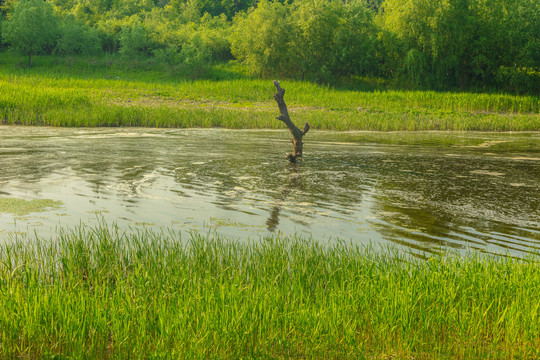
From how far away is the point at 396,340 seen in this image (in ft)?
15.8

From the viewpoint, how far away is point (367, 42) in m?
49.7

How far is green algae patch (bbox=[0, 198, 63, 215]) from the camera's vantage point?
960 centimetres

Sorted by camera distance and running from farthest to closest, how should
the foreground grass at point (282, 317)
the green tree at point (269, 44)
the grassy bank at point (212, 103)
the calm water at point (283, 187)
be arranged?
the green tree at point (269, 44)
the grassy bank at point (212, 103)
the calm water at point (283, 187)
the foreground grass at point (282, 317)

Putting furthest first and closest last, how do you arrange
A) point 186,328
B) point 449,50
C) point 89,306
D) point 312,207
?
point 449,50 → point 312,207 → point 89,306 → point 186,328

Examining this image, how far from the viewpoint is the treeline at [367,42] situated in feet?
152

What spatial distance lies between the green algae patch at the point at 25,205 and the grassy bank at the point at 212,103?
15.2 meters

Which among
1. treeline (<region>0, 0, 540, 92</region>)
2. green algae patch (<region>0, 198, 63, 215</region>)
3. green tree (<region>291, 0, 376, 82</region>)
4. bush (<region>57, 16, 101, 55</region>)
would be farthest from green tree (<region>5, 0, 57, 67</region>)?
green algae patch (<region>0, 198, 63, 215</region>)

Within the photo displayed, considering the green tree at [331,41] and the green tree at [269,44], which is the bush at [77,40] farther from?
the green tree at [331,41]

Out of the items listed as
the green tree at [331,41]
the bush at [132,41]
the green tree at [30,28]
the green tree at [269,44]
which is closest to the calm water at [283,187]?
the green tree at [331,41]

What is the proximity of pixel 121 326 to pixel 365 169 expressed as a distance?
37.4 feet

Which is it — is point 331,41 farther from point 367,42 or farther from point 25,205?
point 25,205

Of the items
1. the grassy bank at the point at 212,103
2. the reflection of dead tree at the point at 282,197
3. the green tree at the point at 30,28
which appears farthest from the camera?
the green tree at the point at 30,28

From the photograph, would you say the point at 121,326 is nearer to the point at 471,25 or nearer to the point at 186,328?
the point at 186,328

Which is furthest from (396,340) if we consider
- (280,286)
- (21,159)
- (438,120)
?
(438,120)
